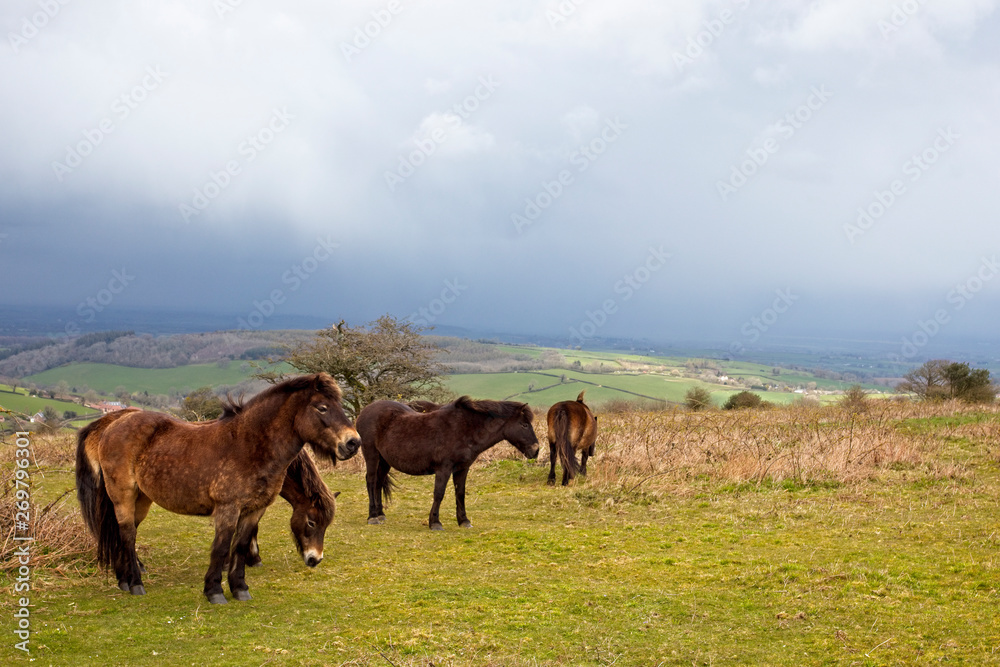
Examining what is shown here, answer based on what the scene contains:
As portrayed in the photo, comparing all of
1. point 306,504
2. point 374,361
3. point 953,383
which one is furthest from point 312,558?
point 953,383

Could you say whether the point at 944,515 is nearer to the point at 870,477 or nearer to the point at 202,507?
the point at 870,477

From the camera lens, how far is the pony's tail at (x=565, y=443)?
46.7ft

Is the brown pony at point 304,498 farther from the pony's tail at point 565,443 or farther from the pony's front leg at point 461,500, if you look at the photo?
the pony's tail at point 565,443

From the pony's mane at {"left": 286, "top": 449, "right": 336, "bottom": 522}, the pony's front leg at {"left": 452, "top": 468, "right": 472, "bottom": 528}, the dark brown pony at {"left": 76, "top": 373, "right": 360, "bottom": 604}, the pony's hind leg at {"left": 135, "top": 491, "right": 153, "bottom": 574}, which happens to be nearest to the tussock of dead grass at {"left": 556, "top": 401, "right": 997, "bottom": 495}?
the pony's front leg at {"left": 452, "top": 468, "right": 472, "bottom": 528}

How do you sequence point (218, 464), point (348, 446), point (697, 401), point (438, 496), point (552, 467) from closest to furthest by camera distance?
point (348, 446) < point (218, 464) < point (438, 496) < point (552, 467) < point (697, 401)

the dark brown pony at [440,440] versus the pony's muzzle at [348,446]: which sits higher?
the pony's muzzle at [348,446]

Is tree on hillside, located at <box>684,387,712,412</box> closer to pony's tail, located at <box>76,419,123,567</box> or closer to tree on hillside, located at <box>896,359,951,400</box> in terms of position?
tree on hillside, located at <box>896,359,951,400</box>

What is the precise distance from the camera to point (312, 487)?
7.80m

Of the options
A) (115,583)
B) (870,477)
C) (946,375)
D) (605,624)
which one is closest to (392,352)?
(870,477)

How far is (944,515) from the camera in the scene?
10305mm

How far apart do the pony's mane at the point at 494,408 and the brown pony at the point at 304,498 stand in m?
3.81

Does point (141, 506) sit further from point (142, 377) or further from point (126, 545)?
point (142, 377)

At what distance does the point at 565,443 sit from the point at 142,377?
51.3 metres

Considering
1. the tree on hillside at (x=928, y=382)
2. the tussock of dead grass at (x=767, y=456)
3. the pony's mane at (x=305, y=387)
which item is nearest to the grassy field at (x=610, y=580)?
the tussock of dead grass at (x=767, y=456)
